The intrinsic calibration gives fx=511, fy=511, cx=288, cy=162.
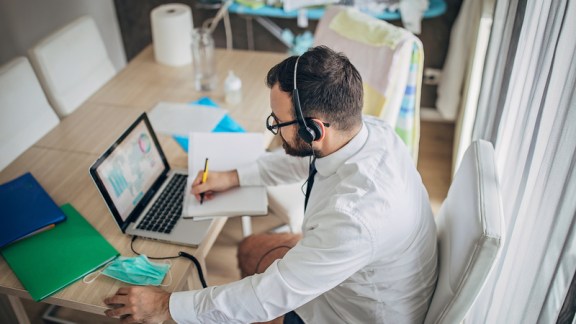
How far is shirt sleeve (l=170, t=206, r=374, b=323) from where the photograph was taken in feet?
3.62

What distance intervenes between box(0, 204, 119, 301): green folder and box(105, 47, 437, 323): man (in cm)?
16

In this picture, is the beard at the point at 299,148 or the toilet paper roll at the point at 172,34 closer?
the beard at the point at 299,148

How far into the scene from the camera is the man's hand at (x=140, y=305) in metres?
1.19

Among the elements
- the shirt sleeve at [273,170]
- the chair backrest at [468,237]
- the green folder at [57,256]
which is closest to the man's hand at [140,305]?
the green folder at [57,256]

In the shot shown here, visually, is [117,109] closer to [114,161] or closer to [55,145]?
[55,145]

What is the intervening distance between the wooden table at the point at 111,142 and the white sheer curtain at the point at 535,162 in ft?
2.62

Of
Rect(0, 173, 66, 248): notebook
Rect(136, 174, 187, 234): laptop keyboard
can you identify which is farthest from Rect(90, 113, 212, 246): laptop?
Rect(0, 173, 66, 248): notebook

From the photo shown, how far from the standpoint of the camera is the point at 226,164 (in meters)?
1.66

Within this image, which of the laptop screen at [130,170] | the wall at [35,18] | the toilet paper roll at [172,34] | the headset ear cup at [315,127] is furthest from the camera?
the wall at [35,18]

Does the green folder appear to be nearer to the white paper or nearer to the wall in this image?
the white paper

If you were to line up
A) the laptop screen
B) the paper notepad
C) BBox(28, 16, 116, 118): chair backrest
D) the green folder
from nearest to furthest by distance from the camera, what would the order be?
the green folder < the laptop screen < the paper notepad < BBox(28, 16, 116, 118): chair backrest

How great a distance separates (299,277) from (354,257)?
127 millimetres

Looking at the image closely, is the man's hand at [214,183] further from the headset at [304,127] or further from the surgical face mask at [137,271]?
the headset at [304,127]

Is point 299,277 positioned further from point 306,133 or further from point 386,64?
point 386,64
